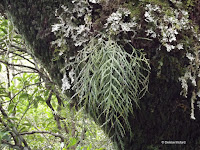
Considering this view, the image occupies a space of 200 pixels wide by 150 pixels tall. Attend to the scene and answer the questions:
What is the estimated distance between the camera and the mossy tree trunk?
622mm

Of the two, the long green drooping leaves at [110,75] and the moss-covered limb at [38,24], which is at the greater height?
the moss-covered limb at [38,24]

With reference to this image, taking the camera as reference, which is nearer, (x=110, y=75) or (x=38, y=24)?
(x=110, y=75)

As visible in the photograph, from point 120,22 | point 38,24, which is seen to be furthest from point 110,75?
point 38,24

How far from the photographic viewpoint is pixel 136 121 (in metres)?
0.69

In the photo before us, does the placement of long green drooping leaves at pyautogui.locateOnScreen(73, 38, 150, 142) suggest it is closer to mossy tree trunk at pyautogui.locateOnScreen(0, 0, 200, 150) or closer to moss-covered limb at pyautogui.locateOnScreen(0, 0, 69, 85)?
mossy tree trunk at pyautogui.locateOnScreen(0, 0, 200, 150)

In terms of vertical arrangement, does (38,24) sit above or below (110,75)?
above

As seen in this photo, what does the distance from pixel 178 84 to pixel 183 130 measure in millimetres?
171

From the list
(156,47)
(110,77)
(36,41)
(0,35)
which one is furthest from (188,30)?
(0,35)

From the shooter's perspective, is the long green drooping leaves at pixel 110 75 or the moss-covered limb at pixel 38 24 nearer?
the long green drooping leaves at pixel 110 75

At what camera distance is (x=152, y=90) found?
0.65 m

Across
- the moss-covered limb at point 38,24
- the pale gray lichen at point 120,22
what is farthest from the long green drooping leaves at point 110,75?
the moss-covered limb at point 38,24

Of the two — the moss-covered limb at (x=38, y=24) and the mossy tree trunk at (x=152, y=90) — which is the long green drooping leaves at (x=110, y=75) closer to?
the mossy tree trunk at (x=152, y=90)

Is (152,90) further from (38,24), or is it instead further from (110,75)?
(38,24)

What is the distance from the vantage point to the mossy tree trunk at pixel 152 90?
62cm
